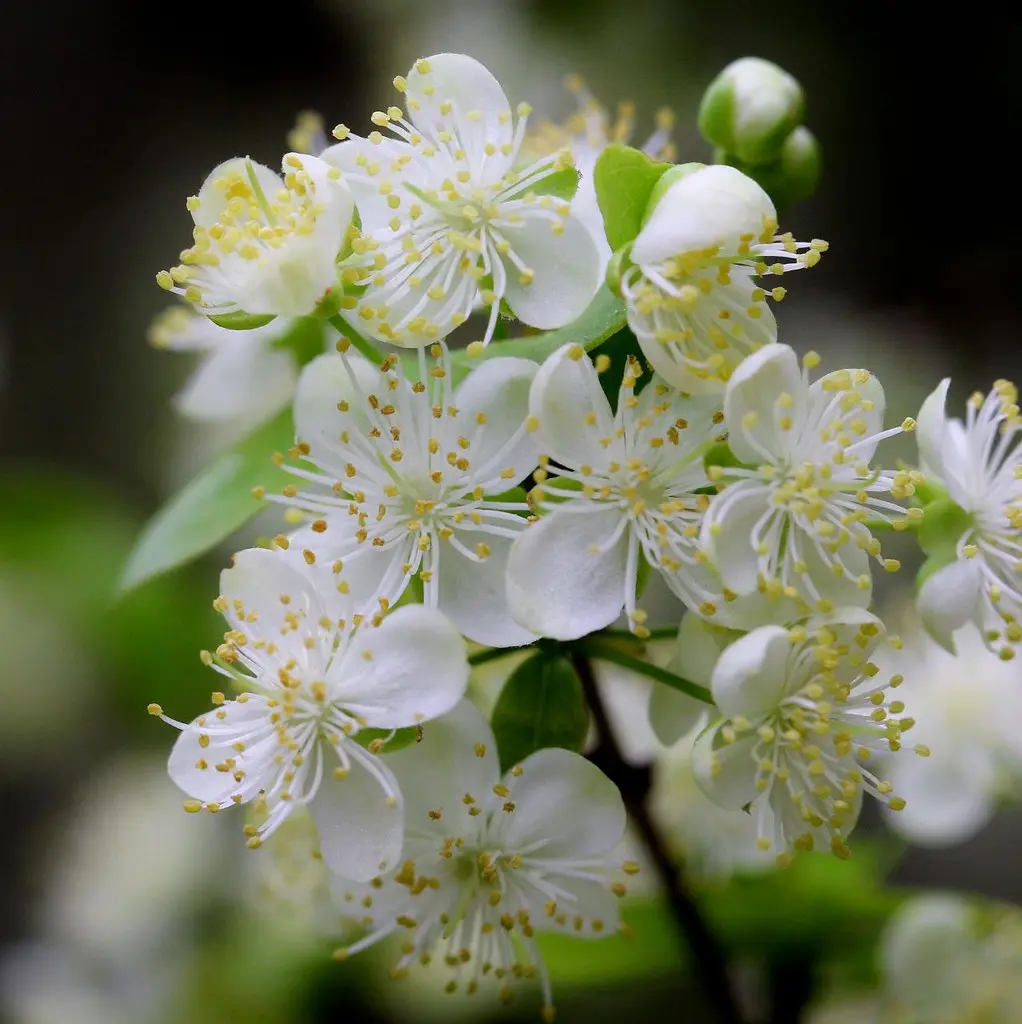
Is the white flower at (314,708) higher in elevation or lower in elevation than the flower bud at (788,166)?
lower

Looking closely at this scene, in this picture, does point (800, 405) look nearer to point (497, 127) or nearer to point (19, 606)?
point (497, 127)

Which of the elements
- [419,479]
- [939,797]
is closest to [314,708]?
[419,479]

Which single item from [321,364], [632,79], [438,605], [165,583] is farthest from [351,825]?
[632,79]

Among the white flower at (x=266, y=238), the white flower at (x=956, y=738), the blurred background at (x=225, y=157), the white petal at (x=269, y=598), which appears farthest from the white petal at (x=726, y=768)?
the blurred background at (x=225, y=157)

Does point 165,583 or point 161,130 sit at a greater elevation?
point 161,130

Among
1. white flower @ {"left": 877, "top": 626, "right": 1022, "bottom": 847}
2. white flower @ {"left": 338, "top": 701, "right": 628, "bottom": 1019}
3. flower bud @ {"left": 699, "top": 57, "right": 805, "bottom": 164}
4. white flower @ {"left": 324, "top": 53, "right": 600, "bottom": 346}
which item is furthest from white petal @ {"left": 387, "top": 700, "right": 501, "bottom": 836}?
white flower @ {"left": 877, "top": 626, "right": 1022, "bottom": 847}

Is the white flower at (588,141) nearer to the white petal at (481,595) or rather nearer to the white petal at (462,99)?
the white petal at (462,99)

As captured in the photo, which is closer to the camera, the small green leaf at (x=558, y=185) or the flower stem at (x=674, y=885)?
the small green leaf at (x=558, y=185)
